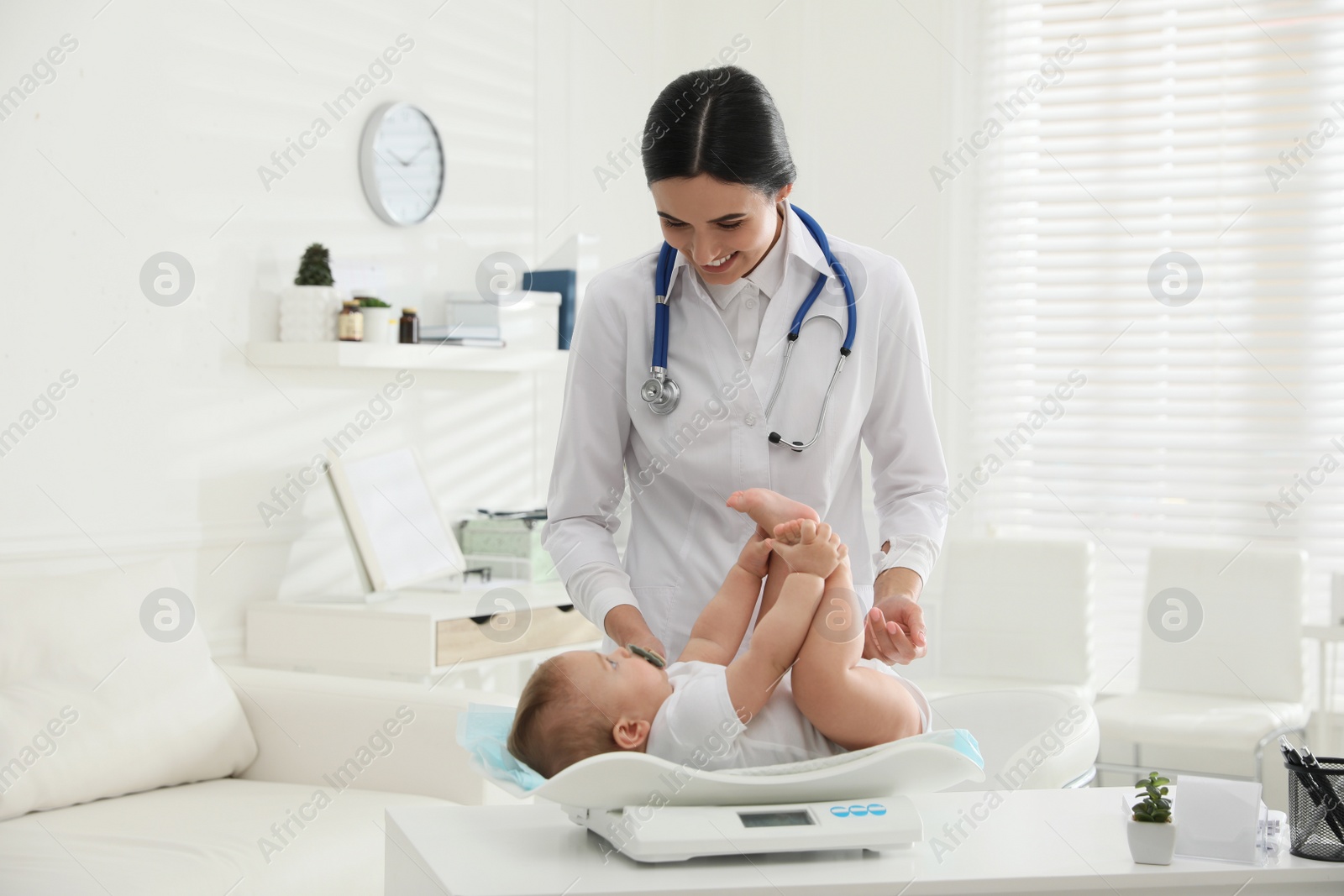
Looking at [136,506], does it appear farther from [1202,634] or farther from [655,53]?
[1202,634]

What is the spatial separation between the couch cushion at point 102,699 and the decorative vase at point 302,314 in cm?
84

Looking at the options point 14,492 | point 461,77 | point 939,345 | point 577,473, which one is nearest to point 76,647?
point 14,492

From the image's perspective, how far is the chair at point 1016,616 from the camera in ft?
12.7

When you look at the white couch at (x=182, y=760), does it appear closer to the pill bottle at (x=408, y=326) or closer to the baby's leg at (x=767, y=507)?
the pill bottle at (x=408, y=326)

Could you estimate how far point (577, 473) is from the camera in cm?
164

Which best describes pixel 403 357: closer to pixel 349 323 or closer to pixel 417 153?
pixel 349 323

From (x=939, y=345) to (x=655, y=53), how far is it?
1592mm

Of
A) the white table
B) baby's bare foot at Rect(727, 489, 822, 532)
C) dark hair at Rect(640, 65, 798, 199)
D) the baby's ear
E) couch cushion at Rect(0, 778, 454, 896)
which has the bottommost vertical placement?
couch cushion at Rect(0, 778, 454, 896)

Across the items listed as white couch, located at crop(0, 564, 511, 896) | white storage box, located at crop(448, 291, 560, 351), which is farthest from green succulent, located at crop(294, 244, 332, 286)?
white couch, located at crop(0, 564, 511, 896)

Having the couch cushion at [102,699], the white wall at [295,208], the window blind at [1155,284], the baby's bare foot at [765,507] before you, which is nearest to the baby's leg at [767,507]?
the baby's bare foot at [765,507]

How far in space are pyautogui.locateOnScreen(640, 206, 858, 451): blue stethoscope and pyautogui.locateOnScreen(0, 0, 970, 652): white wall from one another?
→ 1.78m

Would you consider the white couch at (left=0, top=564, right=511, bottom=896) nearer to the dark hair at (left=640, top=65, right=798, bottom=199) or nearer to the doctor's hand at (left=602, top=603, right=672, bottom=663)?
the doctor's hand at (left=602, top=603, right=672, bottom=663)

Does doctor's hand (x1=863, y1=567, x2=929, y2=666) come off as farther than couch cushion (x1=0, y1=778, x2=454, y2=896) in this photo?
No

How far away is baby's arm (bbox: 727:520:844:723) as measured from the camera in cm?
126
